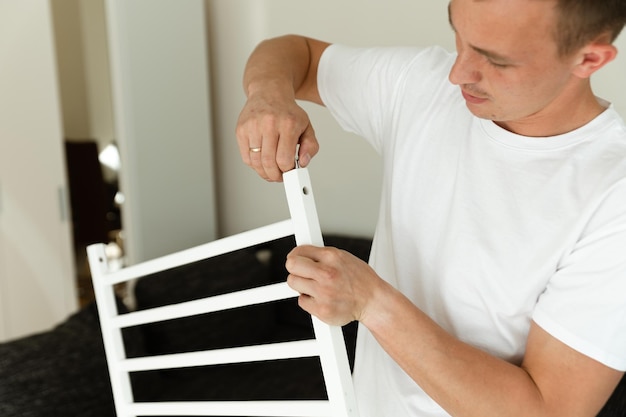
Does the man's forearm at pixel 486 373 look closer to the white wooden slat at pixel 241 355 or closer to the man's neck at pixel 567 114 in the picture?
the white wooden slat at pixel 241 355

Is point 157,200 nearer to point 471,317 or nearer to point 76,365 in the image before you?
point 76,365

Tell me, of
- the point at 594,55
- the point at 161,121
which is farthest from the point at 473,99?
the point at 161,121

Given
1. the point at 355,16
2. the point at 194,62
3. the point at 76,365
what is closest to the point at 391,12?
the point at 355,16

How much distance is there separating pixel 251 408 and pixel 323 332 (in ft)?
0.67

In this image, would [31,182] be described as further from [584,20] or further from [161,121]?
[584,20]

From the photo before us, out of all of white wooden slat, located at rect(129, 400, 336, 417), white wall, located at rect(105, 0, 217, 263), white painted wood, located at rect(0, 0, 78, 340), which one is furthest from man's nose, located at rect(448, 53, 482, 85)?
white painted wood, located at rect(0, 0, 78, 340)

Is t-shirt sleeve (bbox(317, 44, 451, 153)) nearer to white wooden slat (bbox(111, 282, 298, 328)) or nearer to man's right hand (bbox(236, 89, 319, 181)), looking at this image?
man's right hand (bbox(236, 89, 319, 181))

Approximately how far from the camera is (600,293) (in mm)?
768

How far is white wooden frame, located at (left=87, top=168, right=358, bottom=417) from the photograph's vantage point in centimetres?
81

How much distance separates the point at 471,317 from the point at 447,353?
0.11m

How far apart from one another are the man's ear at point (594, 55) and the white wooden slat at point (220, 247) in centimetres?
40

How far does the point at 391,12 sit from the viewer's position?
2.03m

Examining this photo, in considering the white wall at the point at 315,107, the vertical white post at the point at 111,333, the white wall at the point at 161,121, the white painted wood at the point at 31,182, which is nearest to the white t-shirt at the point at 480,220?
the vertical white post at the point at 111,333

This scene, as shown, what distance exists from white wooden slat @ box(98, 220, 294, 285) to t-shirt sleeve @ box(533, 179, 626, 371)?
0.35 metres
